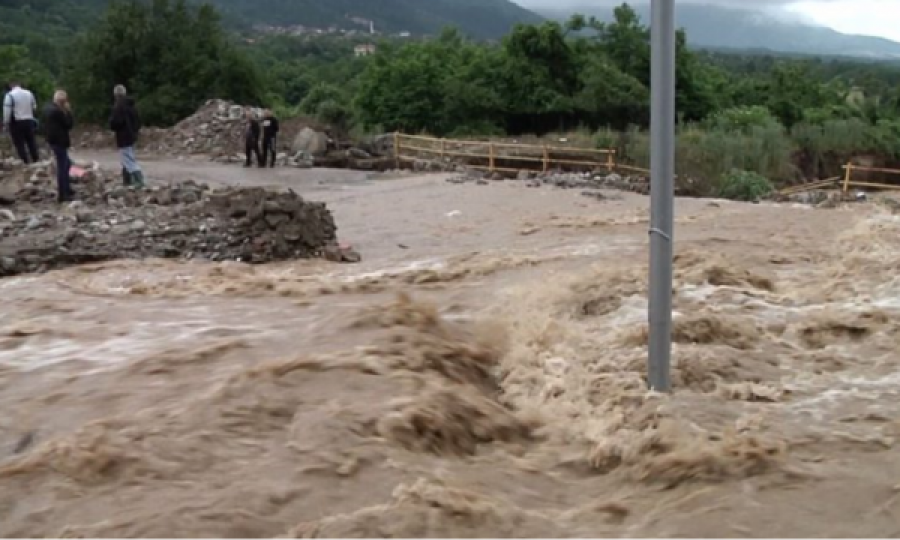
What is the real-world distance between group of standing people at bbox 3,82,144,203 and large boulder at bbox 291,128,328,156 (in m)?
7.85

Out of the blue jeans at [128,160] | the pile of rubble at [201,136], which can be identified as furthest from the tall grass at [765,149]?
the blue jeans at [128,160]

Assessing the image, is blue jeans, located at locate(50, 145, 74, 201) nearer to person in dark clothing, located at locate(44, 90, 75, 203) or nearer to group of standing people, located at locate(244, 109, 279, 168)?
person in dark clothing, located at locate(44, 90, 75, 203)

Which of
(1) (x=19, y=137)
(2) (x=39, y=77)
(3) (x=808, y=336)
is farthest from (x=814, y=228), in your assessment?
(2) (x=39, y=77)

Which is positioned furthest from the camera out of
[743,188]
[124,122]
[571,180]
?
[743,188]

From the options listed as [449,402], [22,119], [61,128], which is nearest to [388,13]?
[22,119]

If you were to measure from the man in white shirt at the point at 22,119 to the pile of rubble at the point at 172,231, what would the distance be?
262 cm

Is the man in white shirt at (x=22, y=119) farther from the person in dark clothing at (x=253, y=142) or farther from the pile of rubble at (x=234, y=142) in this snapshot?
the pile of rubble at (x=234, y=142)

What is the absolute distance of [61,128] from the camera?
1306 centimetres

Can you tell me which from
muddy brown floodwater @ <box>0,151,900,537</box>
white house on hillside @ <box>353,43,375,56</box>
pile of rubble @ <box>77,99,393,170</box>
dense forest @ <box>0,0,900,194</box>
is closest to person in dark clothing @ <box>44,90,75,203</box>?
muddy brown floodwater @ <box>0,151,900,537</box>

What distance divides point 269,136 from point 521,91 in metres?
15.3

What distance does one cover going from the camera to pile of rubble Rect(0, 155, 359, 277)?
11352 millimetres

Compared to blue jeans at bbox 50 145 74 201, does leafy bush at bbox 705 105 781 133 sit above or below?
above

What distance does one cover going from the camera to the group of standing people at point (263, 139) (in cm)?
2166

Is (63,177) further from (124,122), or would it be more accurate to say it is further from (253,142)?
(253,142)
